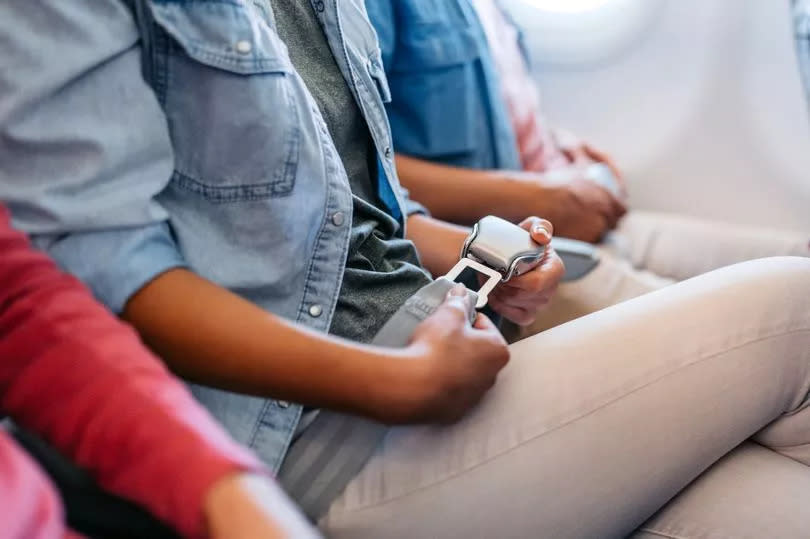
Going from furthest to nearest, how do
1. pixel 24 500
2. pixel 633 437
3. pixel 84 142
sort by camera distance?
pixel 633 437, pixel 84 142, pixel 24 500

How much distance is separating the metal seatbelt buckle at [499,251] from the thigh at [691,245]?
0.47 m

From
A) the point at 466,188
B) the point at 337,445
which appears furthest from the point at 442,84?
the point at 337,445

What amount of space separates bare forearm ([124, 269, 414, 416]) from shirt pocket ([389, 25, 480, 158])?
547 millimetres

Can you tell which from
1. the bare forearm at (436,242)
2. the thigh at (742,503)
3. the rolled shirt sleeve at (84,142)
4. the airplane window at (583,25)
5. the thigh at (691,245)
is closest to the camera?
the rolled shirt sleeve at (84,142)

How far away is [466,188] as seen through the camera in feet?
3.70

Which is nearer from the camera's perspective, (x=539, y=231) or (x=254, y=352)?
(x=254, y=352)

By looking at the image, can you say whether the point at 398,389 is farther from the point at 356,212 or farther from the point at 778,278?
the point at 778,278

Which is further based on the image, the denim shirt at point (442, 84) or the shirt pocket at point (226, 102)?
the denim shirt at point (442, 84)

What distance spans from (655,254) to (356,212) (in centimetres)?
65

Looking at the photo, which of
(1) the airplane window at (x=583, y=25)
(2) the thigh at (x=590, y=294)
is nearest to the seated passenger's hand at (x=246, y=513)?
(2) the thigh at (x=590, y=294)

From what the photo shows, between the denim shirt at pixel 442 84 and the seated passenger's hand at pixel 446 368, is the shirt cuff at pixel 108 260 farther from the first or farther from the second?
the denim shirt at pixel 442 84

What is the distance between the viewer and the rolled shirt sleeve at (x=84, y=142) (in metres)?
0.56

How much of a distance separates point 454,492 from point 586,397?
0.13 m

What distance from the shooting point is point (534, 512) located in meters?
0.66
